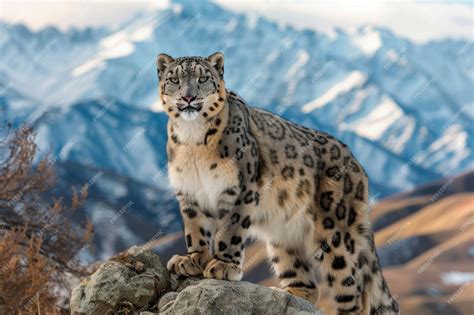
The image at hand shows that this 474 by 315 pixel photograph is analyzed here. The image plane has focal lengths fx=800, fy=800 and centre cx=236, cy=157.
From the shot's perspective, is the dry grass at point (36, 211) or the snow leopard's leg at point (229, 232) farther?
the dry grass at point (36, 211)

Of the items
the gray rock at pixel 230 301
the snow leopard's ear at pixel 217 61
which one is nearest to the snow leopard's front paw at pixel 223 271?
the gray rock at pixel 230 301

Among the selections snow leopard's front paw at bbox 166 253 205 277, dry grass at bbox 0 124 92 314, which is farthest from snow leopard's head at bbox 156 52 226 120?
dry grass at bbox 0 124 92 314

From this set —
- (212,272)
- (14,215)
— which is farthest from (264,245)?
(14,215)

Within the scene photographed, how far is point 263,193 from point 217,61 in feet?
5.59

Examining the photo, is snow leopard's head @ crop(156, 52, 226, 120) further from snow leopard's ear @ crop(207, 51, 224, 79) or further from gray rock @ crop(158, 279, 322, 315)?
gray rock @ crop(158, 279, 322, 315)

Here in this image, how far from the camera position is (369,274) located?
10.3 m

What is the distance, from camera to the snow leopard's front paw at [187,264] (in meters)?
9.29

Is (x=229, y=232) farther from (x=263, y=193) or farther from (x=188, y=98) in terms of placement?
(x=188, y=98)

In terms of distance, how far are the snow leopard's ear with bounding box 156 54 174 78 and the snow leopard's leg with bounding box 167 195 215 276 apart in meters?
1.53

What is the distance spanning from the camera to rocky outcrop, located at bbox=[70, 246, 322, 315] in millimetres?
8422

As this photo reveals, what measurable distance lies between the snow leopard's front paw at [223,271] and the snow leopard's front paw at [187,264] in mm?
210

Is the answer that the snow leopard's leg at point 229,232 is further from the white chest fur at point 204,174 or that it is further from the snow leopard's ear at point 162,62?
the snow leopard's ear at point 162,62

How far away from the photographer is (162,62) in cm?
950

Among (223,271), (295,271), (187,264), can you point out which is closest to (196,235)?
(187,264)
